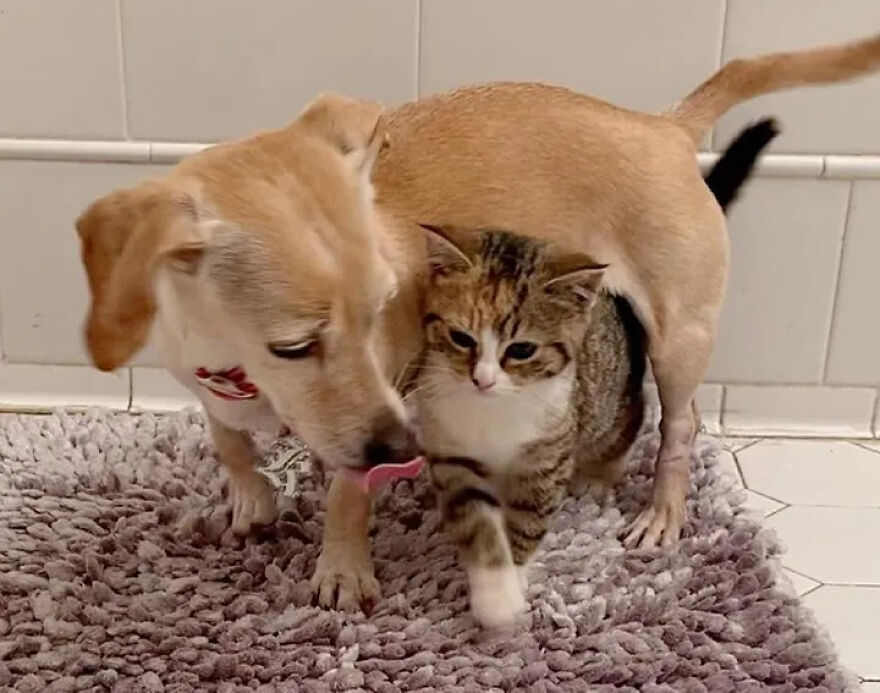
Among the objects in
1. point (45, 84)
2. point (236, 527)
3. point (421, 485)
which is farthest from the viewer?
point (45, 84)

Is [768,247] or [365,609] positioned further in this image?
[768,247]

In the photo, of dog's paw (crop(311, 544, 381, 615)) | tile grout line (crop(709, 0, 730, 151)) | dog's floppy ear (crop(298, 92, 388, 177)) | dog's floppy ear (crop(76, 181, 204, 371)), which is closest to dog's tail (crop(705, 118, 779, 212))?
tile grout line (crop(709, 0, 730, 151))

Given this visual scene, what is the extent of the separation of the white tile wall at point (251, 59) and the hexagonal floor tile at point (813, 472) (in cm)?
78

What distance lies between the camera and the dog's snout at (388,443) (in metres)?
1.25

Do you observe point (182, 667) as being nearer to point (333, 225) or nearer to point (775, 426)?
point (333, 225)

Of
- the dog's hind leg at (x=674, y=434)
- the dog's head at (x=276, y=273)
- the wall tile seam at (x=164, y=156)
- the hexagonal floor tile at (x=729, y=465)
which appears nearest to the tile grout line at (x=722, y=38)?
Answer: the wall tile seam at (x=164, y=156)

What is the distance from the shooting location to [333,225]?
1.19m

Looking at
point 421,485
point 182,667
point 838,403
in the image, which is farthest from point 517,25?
point 182,667

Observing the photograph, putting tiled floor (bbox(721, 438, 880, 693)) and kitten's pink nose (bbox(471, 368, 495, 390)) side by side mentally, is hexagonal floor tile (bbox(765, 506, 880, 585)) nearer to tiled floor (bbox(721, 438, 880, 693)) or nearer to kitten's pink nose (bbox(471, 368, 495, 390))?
tiled floor (bbox(721, 438, 880, 693))

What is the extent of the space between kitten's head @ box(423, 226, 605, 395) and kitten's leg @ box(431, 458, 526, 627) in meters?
0.14

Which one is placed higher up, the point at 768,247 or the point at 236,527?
the point at 768,247

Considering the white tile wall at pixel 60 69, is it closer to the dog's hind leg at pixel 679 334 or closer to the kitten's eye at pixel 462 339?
the kitten's eye at pixel 462 339

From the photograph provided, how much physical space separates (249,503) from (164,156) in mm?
585

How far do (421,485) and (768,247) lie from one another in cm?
67
